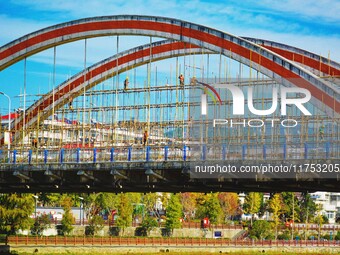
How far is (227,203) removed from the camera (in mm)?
99188

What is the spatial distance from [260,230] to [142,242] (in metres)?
19.4

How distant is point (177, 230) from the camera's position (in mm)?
85375

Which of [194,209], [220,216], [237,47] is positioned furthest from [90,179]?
[194,209]

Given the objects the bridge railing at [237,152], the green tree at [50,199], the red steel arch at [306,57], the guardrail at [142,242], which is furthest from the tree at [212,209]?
the bridge railing at [237,152]

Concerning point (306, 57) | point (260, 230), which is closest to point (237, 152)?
point (306, 57)

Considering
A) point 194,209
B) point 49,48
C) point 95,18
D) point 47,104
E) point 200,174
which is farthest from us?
point 194,209

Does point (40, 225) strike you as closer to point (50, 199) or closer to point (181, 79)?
point (50, 199)

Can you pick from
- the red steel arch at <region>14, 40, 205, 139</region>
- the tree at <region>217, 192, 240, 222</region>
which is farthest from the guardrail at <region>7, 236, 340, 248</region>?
the tree at <region>217, 192, 240, 222</region>

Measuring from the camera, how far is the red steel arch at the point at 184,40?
3709 cm

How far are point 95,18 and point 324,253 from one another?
4181 cm

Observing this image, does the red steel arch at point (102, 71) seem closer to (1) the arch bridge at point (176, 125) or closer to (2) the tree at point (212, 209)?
(1) the arch bridge at point (176, 125)

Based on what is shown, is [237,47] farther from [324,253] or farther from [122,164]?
[324,253]

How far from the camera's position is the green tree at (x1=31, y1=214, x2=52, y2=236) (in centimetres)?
7485

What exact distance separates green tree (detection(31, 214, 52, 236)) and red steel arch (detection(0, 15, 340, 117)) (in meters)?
24.7
